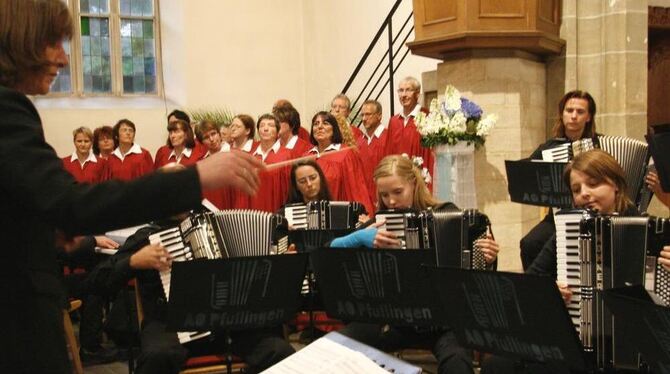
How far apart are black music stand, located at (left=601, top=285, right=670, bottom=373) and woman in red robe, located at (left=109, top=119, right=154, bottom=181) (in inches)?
288

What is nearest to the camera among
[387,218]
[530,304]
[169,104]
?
[530,304]

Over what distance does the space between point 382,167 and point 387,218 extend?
39 centimetres

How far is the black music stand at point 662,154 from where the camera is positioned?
10.5ft

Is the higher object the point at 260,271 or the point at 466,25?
the point at 466,25

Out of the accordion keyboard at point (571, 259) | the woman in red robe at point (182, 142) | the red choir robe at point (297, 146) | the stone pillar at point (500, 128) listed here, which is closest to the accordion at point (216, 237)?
the accordion keyboard at point (571, 259)

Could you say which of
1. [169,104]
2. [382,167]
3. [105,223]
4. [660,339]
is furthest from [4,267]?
[169,104]

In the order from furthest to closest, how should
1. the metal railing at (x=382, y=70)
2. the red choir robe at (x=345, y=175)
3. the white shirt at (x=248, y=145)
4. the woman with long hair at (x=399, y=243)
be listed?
the metal railing at (x=382, y=70) < the white shirt at (x=248, y=145) < the red choir robe at (x=345, y=175) < the woman with long hair at (x=399, y=243)

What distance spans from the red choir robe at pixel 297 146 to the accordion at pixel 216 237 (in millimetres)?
2963

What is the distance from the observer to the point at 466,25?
6.62 metres

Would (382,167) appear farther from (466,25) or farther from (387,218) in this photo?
(466,25)

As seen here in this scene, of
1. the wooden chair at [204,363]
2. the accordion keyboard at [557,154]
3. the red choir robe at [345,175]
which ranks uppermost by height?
the accordion keyboard at [557,154]

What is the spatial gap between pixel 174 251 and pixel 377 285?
3.24 feet

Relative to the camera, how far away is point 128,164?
29.8 feet

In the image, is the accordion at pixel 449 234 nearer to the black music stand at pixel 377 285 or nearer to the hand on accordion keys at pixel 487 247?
the hand on accordion keys at pixel 487 247
